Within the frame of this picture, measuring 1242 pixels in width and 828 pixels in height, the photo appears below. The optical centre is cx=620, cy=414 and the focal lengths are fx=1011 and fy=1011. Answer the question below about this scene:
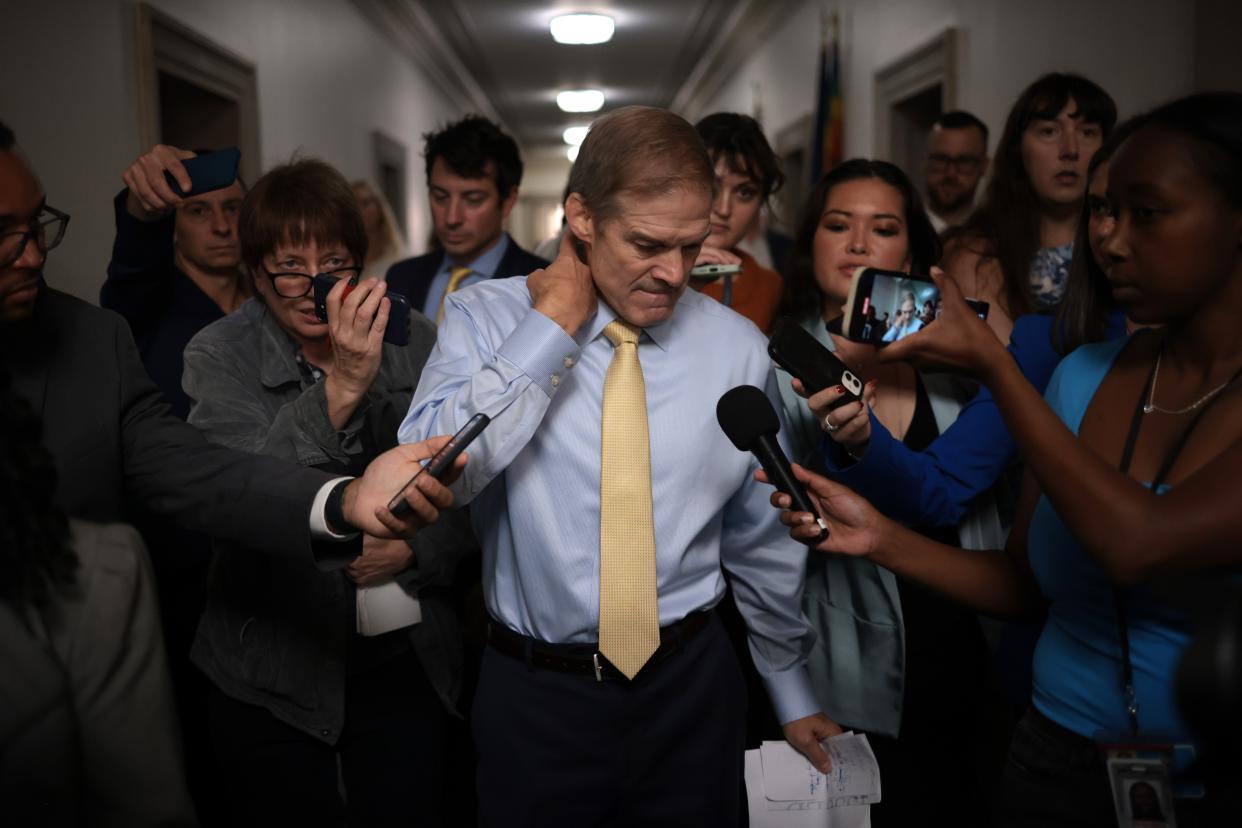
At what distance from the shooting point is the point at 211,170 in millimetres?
1734

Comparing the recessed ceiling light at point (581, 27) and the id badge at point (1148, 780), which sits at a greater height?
the recessed ceiling light at point (581, 27)

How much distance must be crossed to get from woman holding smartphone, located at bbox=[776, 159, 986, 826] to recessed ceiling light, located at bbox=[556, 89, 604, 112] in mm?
10238

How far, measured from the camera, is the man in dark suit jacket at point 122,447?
1.05 meters

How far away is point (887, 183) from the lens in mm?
2145

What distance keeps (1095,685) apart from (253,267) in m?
1.59

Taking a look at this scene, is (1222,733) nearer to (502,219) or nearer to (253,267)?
(253,267)

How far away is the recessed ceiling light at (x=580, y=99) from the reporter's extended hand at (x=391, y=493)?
11031mm

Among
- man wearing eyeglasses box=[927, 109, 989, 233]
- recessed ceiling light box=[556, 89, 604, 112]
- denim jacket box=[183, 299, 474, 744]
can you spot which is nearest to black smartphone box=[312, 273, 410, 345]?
denim jacket box=[183, 299, 474, 744]

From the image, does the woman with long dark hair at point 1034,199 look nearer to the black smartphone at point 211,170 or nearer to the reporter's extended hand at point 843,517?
the reporter's extended hand at point 843,517

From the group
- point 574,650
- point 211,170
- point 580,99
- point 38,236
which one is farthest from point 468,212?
point 580,99

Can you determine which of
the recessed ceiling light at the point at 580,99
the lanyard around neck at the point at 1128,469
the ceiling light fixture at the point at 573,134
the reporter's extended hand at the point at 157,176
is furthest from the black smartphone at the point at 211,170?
the ceiling light fixture at the point at 573,134

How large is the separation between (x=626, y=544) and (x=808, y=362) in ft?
1.28

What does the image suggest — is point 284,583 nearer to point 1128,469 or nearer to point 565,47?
point 1128,469

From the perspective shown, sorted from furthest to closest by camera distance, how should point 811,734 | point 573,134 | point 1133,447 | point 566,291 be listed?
point 573,134, point 811,734, point 566,291, point 1133,447
